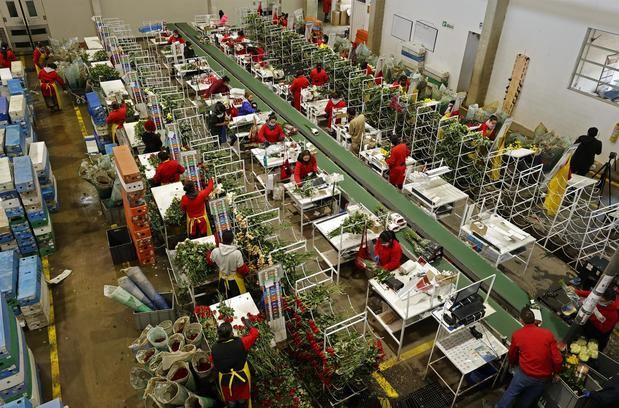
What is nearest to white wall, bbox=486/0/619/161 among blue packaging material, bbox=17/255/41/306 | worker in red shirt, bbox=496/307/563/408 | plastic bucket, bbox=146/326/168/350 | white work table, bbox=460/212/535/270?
white work table, bbox=460/212/535/270

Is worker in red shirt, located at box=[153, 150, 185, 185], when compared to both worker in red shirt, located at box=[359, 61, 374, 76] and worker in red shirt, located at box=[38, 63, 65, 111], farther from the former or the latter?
worker in red shirt, located at box=[38, 63, 65, 111]

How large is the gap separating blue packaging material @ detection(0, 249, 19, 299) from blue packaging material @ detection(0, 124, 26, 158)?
2.94 metres

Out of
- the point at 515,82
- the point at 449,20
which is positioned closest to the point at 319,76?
the point at 449,20

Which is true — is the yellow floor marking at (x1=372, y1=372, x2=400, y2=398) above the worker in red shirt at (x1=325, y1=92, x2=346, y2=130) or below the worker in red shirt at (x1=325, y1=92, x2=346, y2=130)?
below

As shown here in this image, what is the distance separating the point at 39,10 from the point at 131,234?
55.8 feet

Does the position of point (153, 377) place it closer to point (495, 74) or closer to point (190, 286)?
point (190, 286)

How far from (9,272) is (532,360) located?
325 inches

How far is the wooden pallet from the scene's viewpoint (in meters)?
14.6

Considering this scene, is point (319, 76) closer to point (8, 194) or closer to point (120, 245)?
point (120, 245)

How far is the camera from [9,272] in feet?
25.5

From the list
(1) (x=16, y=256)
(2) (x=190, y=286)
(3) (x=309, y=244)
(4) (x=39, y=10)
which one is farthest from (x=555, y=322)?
(4) (x=39, y=10)

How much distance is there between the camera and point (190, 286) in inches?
305

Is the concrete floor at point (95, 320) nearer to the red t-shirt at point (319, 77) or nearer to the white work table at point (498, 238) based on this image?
the white work table at point (498, 238)

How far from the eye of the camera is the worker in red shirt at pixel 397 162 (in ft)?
35.9
